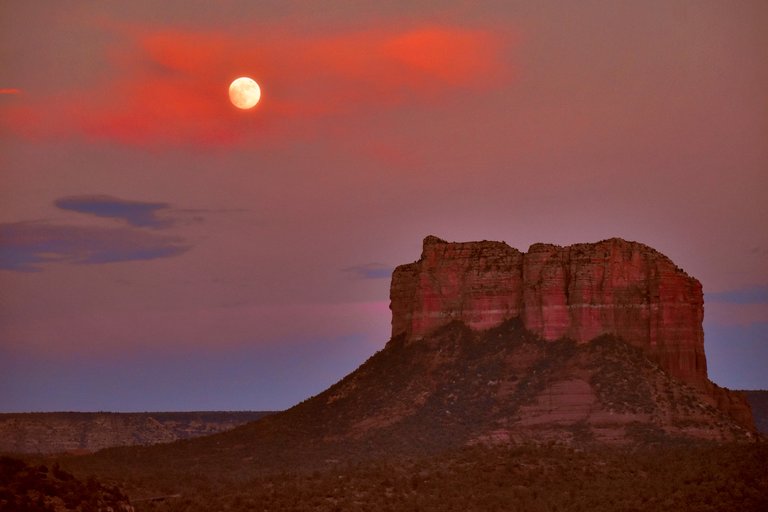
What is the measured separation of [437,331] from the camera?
11356 centimetres

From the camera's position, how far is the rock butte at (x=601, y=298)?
346 feet

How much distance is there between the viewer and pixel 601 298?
10556 centimetres

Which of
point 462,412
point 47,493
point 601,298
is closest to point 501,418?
point 462,412

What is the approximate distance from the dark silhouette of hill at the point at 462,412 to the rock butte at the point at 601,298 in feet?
4.45

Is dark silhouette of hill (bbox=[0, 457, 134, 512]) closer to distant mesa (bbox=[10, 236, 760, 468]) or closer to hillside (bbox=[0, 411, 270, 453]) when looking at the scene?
distant mesa (bbox=[10, 236, 760, 468])

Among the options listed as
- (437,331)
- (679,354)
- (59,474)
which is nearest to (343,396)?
(437,331)

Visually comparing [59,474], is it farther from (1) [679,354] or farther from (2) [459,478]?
(1) [679,354]

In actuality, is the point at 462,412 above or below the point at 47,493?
above

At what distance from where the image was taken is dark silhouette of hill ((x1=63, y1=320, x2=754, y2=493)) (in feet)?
322

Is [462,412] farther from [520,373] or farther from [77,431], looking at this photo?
[77,431]

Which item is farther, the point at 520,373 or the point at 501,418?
the point at 520,373

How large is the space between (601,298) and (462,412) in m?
13.1

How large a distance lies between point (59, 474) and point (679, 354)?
6152 centimetres

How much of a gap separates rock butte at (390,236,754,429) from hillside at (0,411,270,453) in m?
71.9
